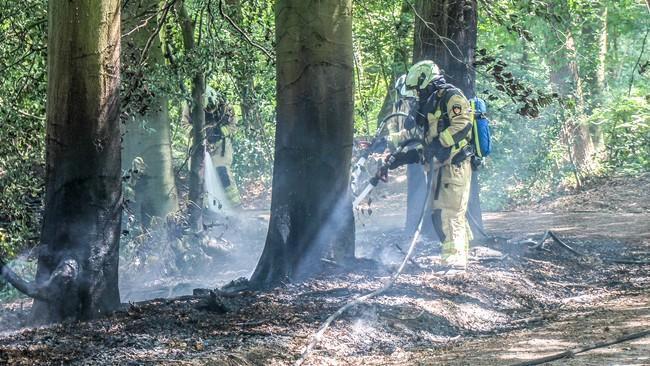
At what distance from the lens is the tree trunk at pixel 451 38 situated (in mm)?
11953

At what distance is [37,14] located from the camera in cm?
991

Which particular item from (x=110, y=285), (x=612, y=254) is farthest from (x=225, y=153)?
(x=110, y=285)

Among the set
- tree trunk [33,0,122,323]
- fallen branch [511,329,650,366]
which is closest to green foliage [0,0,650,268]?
tree trunk [33,0,122,323]

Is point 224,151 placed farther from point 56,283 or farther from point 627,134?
point 56,283

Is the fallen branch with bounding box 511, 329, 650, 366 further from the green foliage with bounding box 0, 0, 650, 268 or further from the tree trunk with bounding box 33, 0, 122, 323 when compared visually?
the green foliage with bounding box 0, 0, 650, 268

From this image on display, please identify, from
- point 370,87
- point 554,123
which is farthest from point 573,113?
point 370,87

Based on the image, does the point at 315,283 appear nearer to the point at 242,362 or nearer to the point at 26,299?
the point at 242,362

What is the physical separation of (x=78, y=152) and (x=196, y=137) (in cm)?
674

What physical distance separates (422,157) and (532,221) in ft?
18.0

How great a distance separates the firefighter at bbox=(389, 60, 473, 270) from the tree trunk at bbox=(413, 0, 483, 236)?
140cm

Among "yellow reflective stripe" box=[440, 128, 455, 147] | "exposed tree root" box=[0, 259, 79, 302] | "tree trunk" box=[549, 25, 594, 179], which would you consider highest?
"tree trunk" box=[549, 25, 594, 179]

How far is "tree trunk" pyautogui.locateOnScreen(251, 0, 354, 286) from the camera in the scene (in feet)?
30.3

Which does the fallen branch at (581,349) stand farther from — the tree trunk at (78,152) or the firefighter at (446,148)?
the firefighter at (446,148)

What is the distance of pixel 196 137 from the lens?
13.9 m
